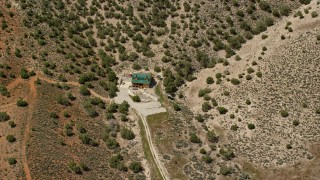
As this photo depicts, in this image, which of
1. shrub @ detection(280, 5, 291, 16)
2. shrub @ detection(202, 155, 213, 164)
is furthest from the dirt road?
shrub @ detection(280, 5, 291, 16)

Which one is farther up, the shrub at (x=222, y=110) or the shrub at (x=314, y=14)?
the shrub at (x=314, y=14)

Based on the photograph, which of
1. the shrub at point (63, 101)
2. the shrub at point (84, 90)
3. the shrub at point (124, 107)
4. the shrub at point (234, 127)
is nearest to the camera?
the shrub at point (234, 127)

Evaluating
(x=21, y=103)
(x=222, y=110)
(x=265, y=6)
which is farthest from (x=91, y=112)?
(x=265, y=6)

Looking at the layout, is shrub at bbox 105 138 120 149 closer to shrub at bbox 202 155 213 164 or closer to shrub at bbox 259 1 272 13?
shrub at bbox 202 155 213 164

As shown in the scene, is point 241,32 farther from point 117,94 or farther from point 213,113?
point 117,94

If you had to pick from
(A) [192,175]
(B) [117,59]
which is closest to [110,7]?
(B) [117,59]

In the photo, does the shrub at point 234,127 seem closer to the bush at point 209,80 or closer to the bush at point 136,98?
the bush at point 209,80

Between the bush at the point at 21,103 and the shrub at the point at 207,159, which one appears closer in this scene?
the shrub at the point at 207,159

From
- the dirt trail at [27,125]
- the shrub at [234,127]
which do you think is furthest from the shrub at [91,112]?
the shrub at [234,127]
